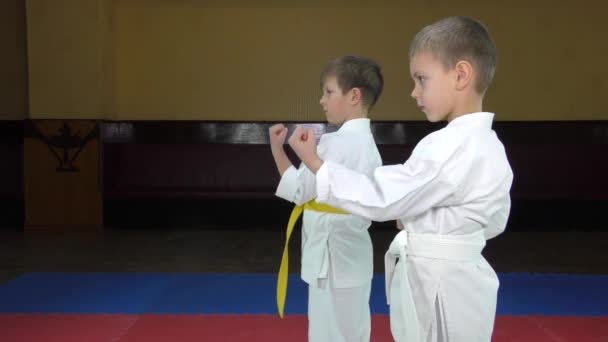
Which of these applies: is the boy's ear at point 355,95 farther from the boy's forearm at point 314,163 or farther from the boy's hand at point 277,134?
the boy's forearm at point 314,163

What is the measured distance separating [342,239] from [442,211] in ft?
2.70

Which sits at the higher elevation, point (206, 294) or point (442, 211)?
point (442, 211)

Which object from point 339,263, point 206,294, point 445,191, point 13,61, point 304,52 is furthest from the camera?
point 304,52

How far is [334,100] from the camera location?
2.22m

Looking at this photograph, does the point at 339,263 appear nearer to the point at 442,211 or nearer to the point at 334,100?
the point at 334,100

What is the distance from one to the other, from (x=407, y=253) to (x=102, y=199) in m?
6.17

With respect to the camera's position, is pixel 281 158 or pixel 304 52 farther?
pixel 304 52

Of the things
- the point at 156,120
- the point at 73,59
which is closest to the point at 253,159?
the point at 156,120

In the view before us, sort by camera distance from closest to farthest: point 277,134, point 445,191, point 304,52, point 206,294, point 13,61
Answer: point 445,191 < point 277,134 < point 206,294 < point 13,61 < point 304,52

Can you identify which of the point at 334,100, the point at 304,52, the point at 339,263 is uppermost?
the point at 304,52

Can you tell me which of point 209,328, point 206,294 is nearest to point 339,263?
point 209,328

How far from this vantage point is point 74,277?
4.64 m

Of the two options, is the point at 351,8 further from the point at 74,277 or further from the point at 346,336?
the point at 346,336

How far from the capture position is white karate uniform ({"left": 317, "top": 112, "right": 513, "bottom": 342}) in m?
1.35
